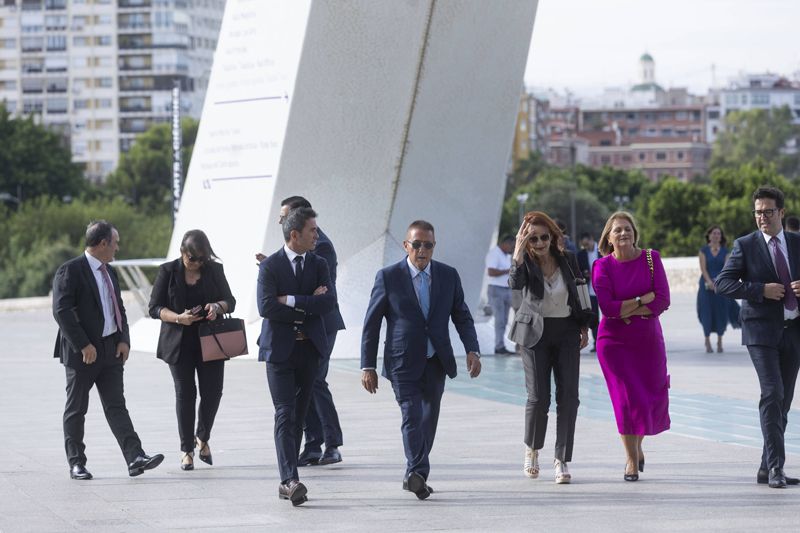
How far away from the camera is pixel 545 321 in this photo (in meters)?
9.11

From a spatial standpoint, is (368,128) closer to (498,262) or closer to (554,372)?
(498,262)

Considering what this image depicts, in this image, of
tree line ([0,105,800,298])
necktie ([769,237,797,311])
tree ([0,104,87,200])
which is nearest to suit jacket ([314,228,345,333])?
necktie ([769,237,797,311])

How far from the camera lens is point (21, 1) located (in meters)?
140

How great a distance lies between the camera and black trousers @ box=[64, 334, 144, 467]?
9344 millimetres

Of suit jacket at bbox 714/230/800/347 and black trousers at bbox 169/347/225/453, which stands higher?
suit jacket at bbox 714/230/800/347

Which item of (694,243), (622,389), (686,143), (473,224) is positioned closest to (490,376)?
(473,224)

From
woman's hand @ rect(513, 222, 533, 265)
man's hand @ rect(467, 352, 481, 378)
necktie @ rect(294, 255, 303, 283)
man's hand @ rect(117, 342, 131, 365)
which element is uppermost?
woman's hand @ rect(513, 222, 533, 265)

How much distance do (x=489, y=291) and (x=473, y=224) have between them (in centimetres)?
127

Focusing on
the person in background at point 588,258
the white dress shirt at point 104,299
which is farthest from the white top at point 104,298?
the person in background at point 588,258

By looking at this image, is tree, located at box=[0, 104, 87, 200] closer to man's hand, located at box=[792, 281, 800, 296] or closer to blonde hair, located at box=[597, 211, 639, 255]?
blonde hair, located at box=[597, 211, 639, 255]

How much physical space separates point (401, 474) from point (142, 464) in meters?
1.55

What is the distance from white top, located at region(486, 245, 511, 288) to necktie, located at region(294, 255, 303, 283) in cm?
948

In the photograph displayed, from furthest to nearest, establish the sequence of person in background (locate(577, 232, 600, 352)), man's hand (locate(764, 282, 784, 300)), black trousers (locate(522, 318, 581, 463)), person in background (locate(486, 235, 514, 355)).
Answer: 1. person in background (locate(486, 235, 514, 355))
2. person in background (locate(577, 232, 600, 352))
3. black trousers (locate(522, 318, 581, 463))
4. man's hand (locate(764, 282, 784, 300))

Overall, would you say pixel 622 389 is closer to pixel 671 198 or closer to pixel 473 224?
pixel 473 224
